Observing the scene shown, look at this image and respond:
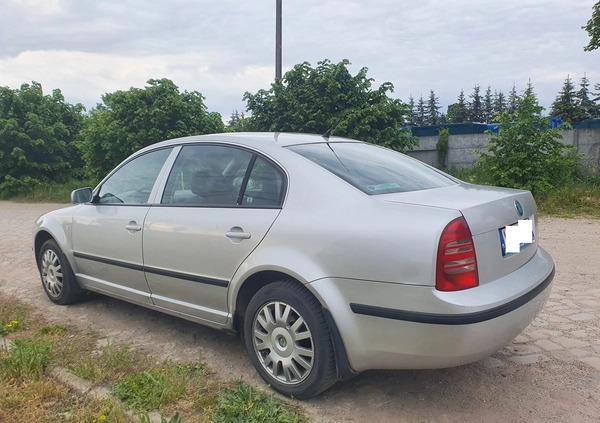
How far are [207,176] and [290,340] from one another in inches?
53.0

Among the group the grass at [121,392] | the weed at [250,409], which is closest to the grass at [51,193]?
the grass at [121,392]

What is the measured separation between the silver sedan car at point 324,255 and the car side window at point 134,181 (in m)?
0.02

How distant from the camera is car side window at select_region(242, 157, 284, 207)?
125 inches

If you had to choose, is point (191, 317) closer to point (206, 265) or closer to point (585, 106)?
point (206, 265)

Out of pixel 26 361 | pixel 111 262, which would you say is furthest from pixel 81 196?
pixel 26 361

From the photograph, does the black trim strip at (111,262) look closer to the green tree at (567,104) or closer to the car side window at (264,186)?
the car side window at (264,186)

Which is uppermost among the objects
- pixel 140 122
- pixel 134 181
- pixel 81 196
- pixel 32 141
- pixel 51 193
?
pixel 140 122

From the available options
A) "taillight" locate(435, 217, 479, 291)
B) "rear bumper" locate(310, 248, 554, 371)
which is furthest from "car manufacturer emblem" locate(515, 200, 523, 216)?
"taillight" locate(435, 217, 479, 291)

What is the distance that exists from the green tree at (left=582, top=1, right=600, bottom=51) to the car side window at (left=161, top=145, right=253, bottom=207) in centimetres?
1311

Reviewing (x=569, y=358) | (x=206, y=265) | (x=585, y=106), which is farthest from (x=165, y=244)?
(x=585, y=106)

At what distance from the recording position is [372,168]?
3348 mm

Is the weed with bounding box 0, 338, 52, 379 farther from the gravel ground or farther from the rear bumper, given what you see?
the rear bumper

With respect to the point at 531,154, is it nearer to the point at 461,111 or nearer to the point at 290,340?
the point at 290,340

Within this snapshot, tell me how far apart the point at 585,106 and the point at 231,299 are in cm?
5065
